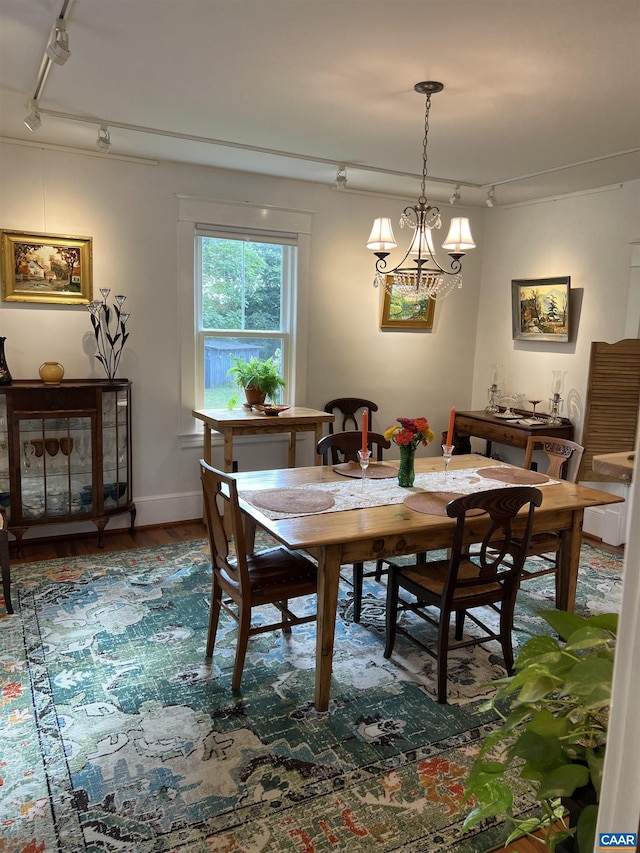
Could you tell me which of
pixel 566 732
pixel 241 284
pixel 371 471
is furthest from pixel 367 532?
pixel 241 284

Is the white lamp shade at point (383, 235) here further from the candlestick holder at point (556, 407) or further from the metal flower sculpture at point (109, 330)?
the candlestick holder at point (556, 407)

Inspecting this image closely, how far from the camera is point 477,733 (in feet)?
7.70

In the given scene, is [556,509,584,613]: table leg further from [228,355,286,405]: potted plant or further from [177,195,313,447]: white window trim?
[177,195,313,447]: white window trim

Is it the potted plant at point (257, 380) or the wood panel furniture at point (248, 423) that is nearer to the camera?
the wood panel furniture at point (248, 423)

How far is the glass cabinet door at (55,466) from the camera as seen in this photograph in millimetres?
3834

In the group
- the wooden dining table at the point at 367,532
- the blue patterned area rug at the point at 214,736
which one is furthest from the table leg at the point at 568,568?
the blue patterned area rug at the point at 214,736

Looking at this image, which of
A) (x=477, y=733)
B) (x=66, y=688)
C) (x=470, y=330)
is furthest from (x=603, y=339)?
(x=66, y=688)

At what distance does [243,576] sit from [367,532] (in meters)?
0.53

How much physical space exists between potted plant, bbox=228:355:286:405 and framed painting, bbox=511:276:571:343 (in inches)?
83.9

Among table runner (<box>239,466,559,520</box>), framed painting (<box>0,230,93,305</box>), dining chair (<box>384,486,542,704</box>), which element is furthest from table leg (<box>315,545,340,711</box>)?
framed painting (<box>0,230,93,305</box>)

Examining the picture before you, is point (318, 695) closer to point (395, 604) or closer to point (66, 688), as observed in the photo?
point (395, 604)

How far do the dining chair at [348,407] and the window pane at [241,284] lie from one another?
0.77 meters

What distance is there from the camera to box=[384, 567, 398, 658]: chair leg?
2.80m

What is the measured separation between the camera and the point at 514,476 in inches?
129
